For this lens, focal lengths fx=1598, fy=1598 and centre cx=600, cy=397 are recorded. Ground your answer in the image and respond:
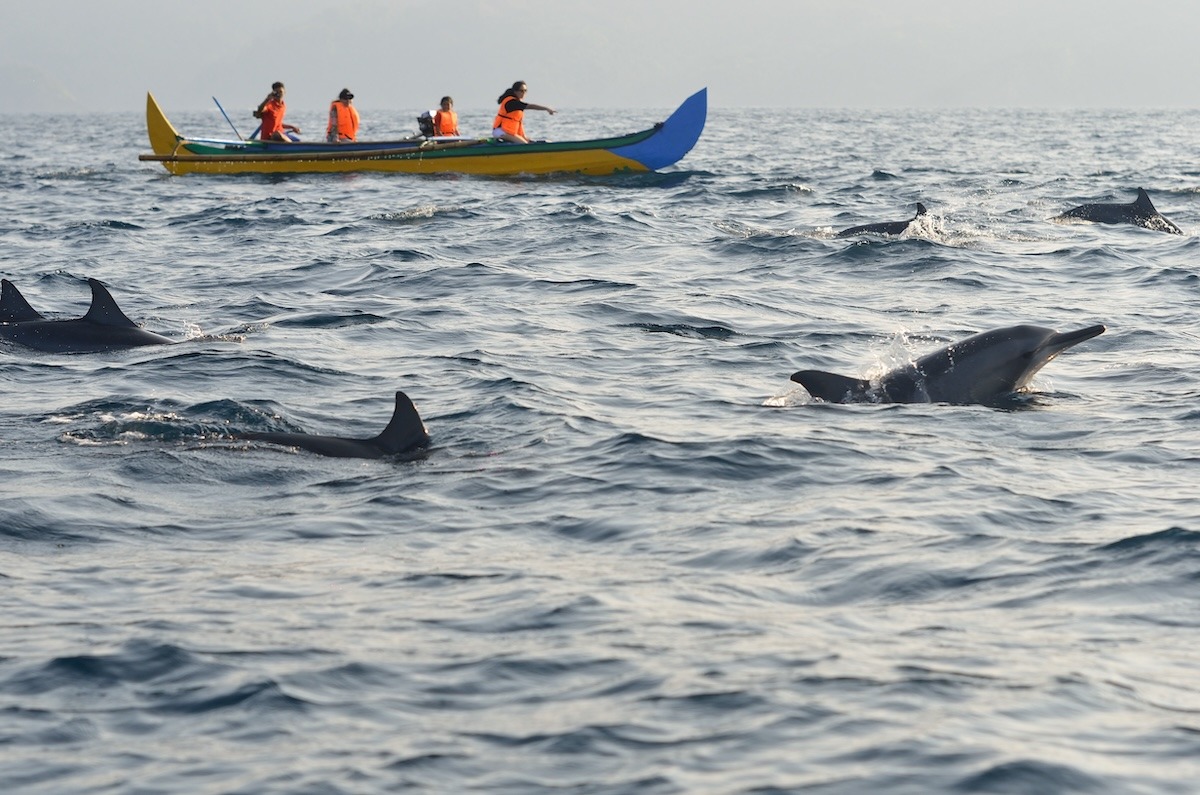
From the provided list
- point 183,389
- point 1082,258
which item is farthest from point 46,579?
point 1082,258

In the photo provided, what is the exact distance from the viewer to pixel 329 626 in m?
7.09

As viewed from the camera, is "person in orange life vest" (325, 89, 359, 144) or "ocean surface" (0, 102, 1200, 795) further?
"person in orange life vest" (325, 89, 359, 144)

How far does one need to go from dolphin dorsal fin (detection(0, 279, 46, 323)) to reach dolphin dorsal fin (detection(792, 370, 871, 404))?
729 cm

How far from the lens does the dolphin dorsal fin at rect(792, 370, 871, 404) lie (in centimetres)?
1140

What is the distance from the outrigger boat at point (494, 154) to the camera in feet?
116

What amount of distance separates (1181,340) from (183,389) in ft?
28.8

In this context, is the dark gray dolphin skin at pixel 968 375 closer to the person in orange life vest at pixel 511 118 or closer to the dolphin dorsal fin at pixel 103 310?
the dolphin dorsal fin at pixel 103 310

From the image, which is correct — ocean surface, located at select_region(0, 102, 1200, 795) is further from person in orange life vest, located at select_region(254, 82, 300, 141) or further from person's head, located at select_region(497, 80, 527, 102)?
person in orange life vest, located at select_region(254, 82, 300, 141)

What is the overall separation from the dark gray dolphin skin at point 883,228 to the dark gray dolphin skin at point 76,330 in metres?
11.3

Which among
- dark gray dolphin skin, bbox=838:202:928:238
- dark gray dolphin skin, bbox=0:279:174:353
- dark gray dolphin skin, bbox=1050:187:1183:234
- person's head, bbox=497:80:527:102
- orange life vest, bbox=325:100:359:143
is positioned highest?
person's head, bbox=497:80:527:102

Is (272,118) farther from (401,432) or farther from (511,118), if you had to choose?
(401,432)

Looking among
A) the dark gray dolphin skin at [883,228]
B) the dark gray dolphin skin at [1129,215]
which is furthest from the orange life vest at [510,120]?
the dark gray dolphin skin at [883,228]

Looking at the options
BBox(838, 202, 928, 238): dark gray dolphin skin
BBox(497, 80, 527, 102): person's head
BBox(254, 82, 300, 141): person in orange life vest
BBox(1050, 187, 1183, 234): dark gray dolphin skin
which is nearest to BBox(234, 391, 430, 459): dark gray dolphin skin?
BBox(838, 202, 928, 238): dark gray dolphin skin

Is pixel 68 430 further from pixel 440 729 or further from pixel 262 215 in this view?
pixel 262 215
